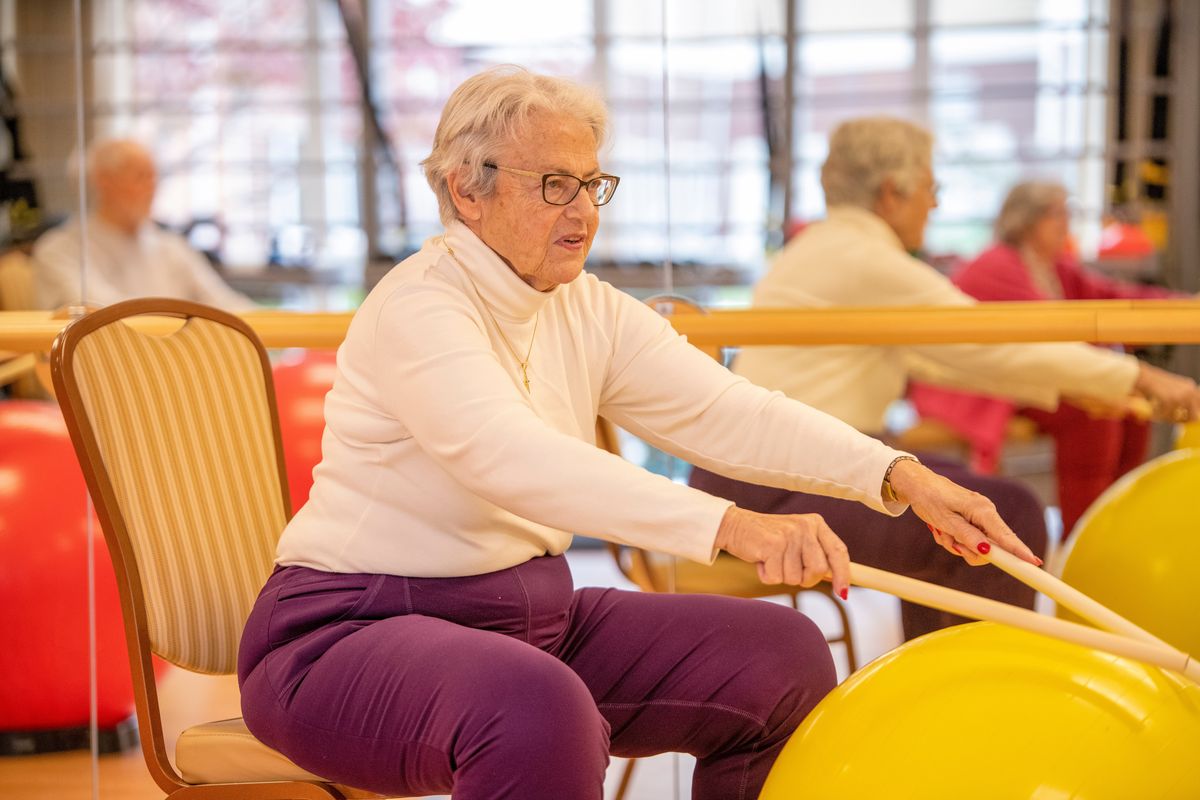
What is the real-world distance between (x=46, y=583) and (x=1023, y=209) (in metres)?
2.94

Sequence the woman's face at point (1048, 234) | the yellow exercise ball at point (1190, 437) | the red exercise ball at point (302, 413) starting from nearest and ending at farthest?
the yellow exercise ball at point (1190, 437)
the red exercise ball at point (302, 413)
the woman's face at point (1048, 234)

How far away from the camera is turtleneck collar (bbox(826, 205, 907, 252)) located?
2541 mm

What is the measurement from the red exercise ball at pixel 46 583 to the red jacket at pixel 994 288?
2.29 m

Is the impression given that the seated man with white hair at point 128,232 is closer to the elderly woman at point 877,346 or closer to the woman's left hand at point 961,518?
the elderly woman at point 877,346

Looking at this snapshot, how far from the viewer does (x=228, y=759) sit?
157 cm

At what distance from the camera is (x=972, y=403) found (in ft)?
13.2

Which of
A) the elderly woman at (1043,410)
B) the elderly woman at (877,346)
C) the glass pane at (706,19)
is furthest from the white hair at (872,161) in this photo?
the glass pane at (706,19)

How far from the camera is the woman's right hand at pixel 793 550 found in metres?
1.33

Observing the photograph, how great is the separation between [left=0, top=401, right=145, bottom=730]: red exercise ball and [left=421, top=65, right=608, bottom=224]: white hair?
1256 millimetres

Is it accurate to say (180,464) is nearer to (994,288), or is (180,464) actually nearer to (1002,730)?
(1002,730)

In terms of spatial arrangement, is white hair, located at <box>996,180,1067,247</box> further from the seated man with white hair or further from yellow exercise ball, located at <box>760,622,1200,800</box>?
yellow exercise ball, located at <box>760,622,1200,800</box>

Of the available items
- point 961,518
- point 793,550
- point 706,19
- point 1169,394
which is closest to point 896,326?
point 1169,394

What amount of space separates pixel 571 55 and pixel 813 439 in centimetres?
512

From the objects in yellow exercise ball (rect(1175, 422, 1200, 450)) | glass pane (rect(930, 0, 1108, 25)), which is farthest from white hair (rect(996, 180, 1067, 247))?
glass pane (rect(930, 0, 1108, 25))
